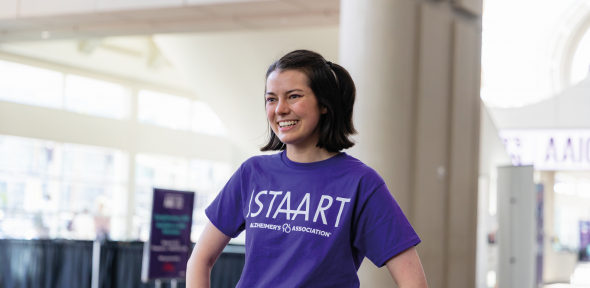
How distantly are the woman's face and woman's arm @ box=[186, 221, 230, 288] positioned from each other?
0.95 ft

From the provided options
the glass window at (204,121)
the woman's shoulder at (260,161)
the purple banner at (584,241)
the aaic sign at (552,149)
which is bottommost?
the purple banner at (584,241)

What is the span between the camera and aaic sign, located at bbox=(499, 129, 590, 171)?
25.3 feet

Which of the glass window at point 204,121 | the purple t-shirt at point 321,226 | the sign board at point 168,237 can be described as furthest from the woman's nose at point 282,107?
the glass window at point 204,121

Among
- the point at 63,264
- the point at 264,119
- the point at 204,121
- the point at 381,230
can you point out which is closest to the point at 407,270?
the point at 381,230

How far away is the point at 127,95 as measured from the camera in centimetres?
1600

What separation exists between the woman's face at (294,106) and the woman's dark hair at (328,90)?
2 cm

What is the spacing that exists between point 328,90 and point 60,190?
1477 cm

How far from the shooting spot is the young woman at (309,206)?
1.16 metres

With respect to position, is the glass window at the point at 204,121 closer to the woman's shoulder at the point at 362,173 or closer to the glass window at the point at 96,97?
the glass window at the point at 96,97

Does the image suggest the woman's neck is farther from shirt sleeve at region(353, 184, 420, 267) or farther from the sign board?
the sign board

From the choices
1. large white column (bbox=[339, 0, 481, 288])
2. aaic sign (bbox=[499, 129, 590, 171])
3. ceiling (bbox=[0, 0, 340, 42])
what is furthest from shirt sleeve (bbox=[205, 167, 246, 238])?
aaic sign (bbox=[499, 129, 590, 171])

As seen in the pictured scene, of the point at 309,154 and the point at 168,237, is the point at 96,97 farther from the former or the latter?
the point at 309,154

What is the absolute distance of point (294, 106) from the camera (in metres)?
1.23

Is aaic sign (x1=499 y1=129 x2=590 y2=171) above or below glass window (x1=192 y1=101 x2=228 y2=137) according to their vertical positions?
below
